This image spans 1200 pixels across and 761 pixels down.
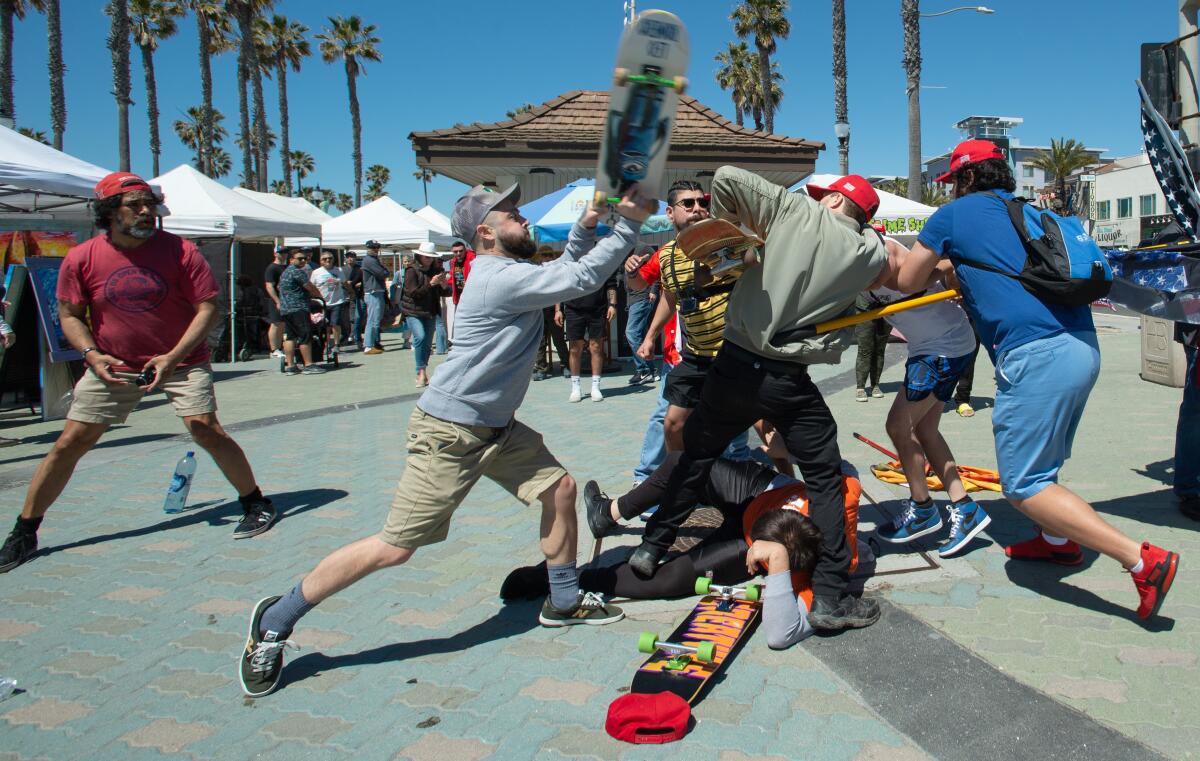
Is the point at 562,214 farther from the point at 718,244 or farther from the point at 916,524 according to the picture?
the point at 718,244

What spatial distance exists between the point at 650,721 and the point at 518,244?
1706 millimetres

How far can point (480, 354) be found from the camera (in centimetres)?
300

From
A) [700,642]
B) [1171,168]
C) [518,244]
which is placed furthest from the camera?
[1171,168]

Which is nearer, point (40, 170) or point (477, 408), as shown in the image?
point (477, 408)

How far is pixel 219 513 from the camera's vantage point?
5.16 m

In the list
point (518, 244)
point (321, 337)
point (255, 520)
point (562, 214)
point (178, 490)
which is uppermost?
point (562, 214)

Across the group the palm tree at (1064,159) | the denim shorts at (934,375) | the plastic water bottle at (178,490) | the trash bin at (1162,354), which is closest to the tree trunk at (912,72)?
the trash bin at (1162,354)

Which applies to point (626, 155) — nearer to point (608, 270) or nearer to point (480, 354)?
point (608, 270)

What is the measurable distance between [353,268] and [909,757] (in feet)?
61.2

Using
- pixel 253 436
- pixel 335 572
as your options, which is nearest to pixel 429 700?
pixel 335 572

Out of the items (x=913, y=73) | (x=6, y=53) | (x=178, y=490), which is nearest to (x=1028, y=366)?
(x=178, y=490)

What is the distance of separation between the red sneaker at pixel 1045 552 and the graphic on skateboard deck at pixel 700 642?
1.31 meters

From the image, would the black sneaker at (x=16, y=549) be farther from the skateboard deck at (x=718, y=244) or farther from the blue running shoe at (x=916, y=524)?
the blue running shoe at (x=916, y=524)

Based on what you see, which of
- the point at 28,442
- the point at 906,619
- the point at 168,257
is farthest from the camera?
the point at 28,442
